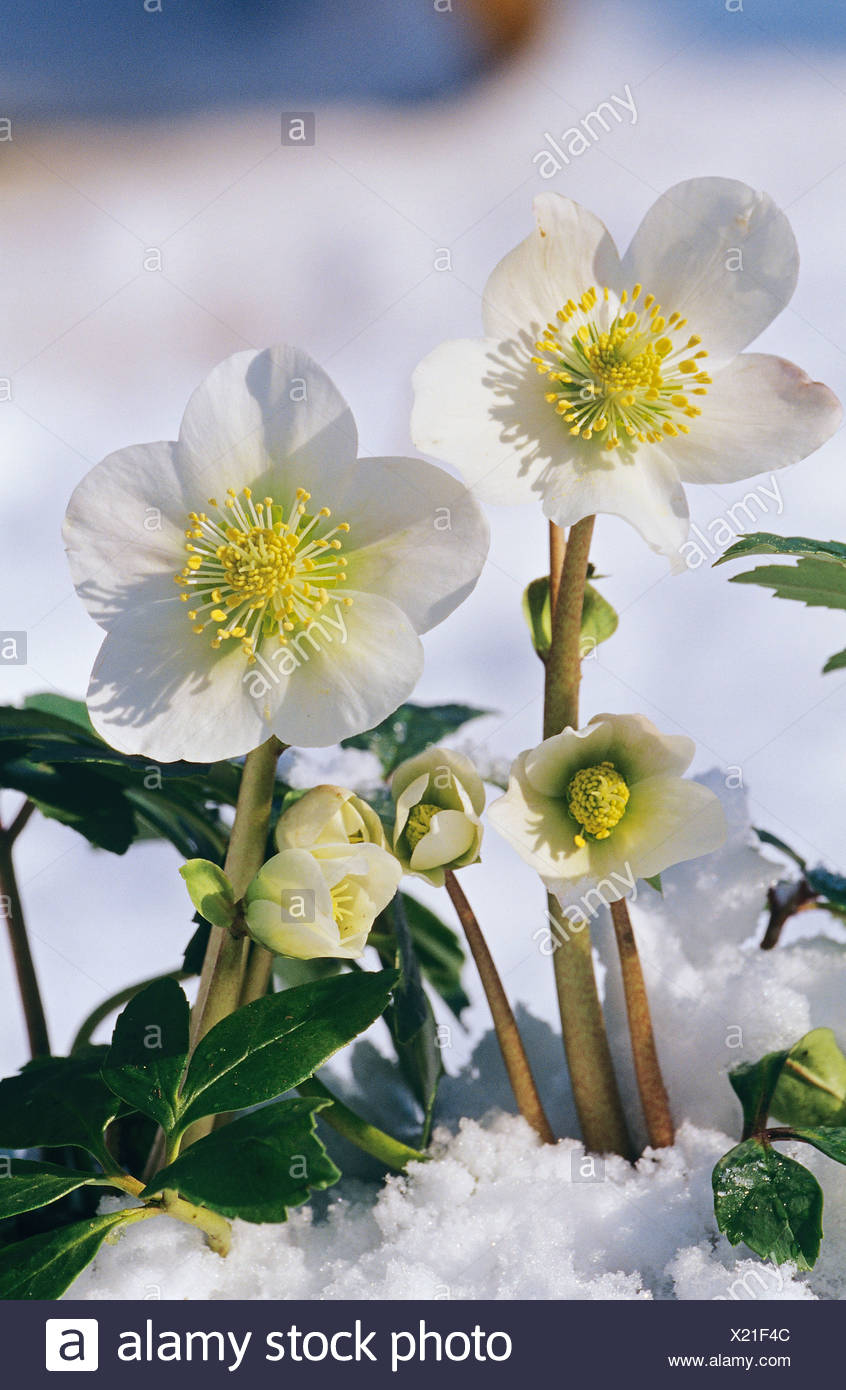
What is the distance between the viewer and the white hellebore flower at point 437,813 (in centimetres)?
26

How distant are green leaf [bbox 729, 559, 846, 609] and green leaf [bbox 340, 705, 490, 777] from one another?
0.12 meters

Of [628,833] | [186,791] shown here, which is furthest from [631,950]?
[186,791]

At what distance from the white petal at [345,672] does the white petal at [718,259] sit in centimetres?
11

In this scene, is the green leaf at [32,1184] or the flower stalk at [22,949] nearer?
the green leaf at [32,1184]

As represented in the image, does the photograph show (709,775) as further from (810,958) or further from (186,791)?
(186,791)

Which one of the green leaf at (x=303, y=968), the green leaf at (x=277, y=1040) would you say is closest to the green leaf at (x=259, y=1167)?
the green leaf at (x=277, y=1040)

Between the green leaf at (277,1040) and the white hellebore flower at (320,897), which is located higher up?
the white hellebore flower at (320,897)

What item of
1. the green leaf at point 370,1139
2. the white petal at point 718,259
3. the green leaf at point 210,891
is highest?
the white petal at point 718,259

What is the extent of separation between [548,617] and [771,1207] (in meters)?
0.15

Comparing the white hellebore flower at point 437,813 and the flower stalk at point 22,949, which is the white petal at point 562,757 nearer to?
the white hellebore flower at point 437,813

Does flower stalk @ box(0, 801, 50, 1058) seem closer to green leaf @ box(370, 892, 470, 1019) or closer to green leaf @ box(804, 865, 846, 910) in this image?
green leaf @ box(370, 892, 470, 1019)

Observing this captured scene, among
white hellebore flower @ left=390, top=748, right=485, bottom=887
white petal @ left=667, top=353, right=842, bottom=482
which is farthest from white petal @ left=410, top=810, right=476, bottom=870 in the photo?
white petal @ left=667, top=353, right=842, bottom=482

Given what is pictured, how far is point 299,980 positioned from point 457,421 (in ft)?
0.57

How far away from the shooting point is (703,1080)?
330 millimetres
